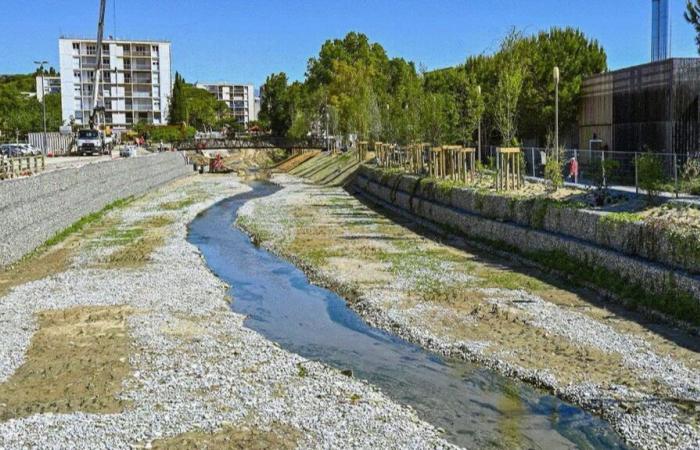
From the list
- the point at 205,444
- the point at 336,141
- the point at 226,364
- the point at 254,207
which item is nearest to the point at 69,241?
the point at 254,207

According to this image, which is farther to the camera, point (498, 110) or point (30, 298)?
point (498, 110)

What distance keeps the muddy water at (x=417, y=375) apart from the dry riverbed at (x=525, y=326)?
49cm

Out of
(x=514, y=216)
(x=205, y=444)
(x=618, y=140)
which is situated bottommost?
(x=205, y=444)

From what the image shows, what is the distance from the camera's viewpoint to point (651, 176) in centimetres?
2555

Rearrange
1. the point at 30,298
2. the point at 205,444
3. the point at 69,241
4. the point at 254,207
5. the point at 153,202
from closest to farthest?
the point at 205,444 → the point at 30,298 → the point at 69,241 → the point at 254,207 → the point at 153,202

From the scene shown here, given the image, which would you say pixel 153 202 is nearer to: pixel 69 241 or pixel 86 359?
pixel 69 241

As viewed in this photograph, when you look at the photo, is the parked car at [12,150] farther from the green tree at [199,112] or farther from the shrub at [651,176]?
the green tree at [199,112]

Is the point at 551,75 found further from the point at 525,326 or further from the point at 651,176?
the point at 525,326

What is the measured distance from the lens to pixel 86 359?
55.6 feet

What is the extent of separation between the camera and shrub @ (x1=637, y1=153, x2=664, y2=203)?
2550cm

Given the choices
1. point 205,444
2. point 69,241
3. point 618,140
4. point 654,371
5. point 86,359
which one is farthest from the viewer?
point 618,140

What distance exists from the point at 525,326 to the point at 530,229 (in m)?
10.5

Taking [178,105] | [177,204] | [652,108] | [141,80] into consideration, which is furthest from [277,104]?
[652,108]

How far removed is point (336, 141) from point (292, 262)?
80.2m
